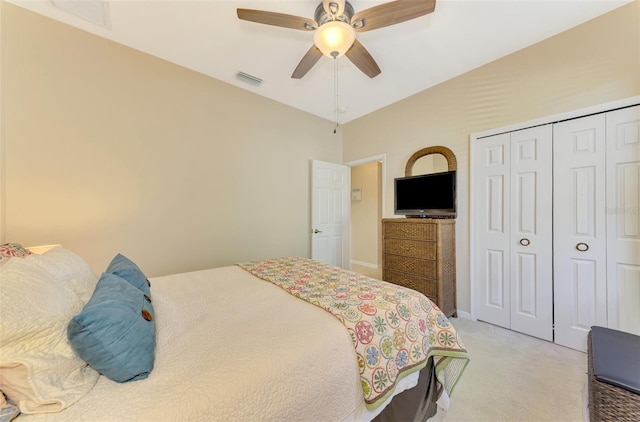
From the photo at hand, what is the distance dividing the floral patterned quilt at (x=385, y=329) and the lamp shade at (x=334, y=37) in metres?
1.70

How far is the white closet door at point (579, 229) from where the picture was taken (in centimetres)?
194

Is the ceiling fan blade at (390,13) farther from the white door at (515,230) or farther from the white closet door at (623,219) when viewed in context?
the white closet door at (623,219)

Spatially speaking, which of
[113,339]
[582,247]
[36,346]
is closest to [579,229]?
[582,247]

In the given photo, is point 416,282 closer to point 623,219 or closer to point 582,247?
point 582,247

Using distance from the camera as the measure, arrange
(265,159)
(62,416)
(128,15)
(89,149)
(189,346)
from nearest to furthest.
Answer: (62,416) < (189,346) < (128,15) < (89,149) < (265,159)

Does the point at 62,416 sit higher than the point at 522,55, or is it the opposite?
the point at 522,55

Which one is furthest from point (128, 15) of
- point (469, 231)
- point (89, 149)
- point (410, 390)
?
point (469, 231)

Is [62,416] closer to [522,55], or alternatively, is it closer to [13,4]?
[13,4]

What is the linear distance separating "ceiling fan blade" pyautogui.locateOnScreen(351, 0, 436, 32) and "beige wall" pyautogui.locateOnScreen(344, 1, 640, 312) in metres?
1.51

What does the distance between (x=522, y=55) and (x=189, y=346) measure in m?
3.52

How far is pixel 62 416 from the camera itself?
65 centimetres

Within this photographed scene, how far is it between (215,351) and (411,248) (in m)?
2.28

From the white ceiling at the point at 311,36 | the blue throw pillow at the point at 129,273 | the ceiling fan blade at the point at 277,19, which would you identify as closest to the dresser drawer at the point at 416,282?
the white ceiling at the point at 311,36

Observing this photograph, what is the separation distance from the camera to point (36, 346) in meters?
0.68
